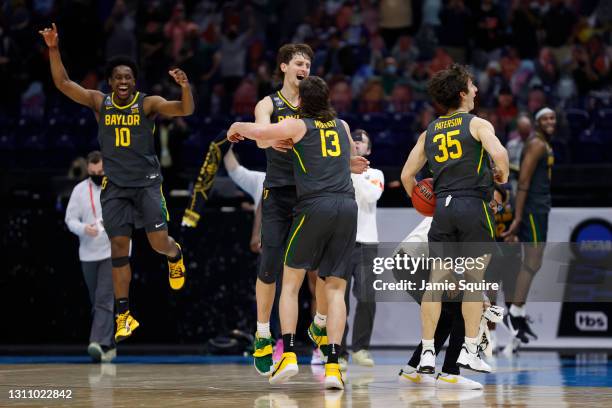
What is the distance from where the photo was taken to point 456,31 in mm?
16984

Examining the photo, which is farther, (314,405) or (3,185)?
(3,185)

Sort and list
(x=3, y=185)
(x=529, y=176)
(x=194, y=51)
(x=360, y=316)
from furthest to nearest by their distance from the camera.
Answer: (x=194, y=51) → (x=3, y=185) → (x=529, y=176) → (x=360, y=316)

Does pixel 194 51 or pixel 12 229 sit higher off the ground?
pixel 194 51

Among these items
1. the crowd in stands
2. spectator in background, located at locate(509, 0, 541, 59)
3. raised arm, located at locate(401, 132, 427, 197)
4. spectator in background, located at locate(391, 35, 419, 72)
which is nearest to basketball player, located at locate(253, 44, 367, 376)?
raised arm, located at locate(401, 132, 427, 197)

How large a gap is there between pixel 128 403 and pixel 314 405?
1.06m

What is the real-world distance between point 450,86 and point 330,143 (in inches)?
38.4

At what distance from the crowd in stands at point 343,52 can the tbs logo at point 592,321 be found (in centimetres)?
342

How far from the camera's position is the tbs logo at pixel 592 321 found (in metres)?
11.8

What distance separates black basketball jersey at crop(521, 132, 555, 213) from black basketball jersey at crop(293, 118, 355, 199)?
4.65 meters

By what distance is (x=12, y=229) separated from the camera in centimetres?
1264

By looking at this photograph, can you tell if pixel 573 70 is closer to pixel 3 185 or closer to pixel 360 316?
pixel 360 316

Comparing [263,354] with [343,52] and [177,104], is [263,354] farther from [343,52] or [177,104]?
[343,52]

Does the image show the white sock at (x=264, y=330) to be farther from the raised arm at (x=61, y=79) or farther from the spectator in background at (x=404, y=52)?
the spectator in background at (x=404, y=52)

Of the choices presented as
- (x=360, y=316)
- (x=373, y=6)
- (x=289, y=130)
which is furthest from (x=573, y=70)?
(x=289, y=130)
